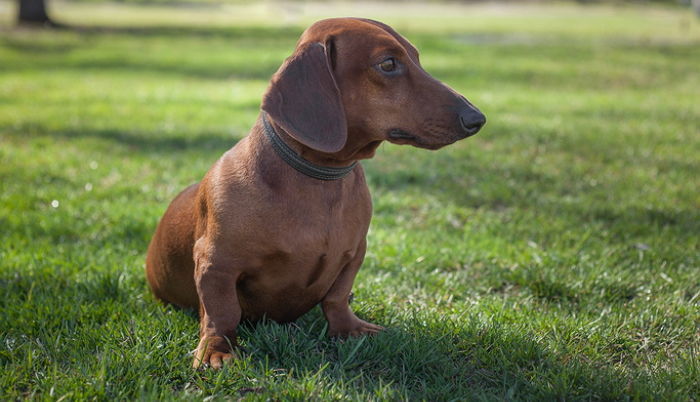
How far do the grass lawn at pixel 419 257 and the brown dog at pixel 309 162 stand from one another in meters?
0.33

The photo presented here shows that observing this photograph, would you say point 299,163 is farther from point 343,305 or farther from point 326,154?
point 343,305

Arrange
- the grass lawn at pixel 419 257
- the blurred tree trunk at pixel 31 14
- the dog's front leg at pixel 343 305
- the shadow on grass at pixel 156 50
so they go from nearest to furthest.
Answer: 1. the grass lawn at pixel 419 257
2. the dog's front leg at pixel 343 305
3. the shadow on grass at pixel 156 50
4. the blurred tree trunk at pixel 31 14

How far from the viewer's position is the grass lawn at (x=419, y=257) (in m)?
2.77

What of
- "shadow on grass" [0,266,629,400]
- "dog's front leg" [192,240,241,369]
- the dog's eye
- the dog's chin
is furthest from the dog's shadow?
the dog's eye

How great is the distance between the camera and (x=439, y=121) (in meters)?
2.69

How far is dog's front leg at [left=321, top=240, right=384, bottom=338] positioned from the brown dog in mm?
132

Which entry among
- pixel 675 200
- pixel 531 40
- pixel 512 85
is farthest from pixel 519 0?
pixel 675 200

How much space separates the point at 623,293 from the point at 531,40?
17266 mm

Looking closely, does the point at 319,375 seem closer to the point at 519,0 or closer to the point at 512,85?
the point at 512,85

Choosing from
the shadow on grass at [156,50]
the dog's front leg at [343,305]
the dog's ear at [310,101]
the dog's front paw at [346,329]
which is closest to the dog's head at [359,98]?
the dog's ear at [310,101]

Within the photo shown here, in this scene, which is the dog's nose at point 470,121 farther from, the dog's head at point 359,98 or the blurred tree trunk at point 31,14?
the blurred tree trunk at point 31,14

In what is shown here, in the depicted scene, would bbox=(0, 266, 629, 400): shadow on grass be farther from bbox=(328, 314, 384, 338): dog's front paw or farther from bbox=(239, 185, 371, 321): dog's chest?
bbox=(239, 185, 371, 321): dog's chest

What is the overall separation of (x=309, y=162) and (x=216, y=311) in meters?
0.75

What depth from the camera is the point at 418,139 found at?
8.93ft
